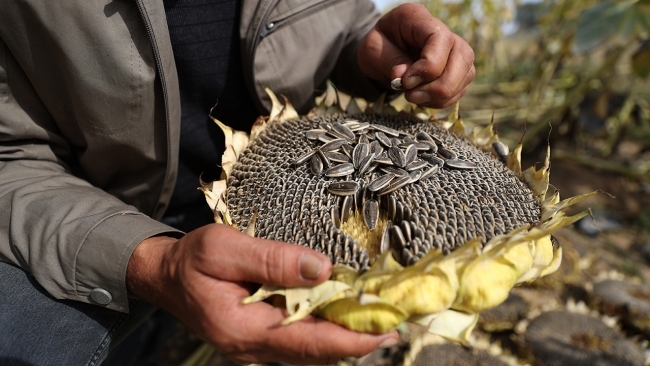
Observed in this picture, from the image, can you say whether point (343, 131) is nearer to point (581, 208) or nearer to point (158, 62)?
point (158, 62)

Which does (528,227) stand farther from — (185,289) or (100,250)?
(100,250)

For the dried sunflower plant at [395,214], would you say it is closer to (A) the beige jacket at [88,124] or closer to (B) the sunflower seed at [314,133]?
→ (B) the sunflower seed at [314,133]

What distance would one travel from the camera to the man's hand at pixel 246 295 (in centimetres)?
88

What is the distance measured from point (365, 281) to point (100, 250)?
73cm

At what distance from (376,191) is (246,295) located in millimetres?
362

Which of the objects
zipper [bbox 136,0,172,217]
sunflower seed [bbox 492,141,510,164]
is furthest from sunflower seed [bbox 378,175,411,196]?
zipper [bbox 136,0,172,217]

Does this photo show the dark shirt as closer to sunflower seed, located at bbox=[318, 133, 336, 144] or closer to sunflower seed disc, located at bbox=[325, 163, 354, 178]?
sunflower seed, located at bbox=[318, 133, 336, 144]

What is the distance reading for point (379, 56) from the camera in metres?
1.53

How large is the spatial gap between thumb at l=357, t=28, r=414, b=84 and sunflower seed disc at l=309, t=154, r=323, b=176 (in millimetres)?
479

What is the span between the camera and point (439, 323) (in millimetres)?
907

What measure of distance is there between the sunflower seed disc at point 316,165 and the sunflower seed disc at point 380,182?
12 centimetres

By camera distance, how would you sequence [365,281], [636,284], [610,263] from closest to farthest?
1. [365,281]
2. [636,284]
3. [610,263]

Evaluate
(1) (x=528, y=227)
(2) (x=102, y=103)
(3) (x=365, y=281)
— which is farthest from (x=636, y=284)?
(2) (x=102, y=103)

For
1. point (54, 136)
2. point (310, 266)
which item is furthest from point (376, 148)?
point (54, 136)
